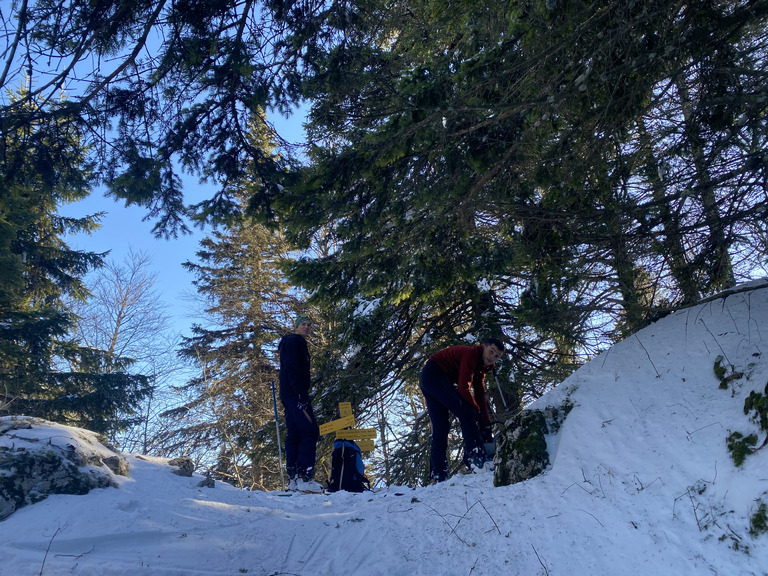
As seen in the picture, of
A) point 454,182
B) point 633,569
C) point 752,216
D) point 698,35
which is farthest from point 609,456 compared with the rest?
point 698,35

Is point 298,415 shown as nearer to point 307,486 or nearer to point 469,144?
point 307,486

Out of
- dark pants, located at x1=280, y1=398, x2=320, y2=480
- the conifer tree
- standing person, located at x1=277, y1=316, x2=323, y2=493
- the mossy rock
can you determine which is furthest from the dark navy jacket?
the conifer tree

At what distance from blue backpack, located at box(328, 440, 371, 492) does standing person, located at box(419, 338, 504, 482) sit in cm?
141

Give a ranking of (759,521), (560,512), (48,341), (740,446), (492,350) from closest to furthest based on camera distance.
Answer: (759,521), (740,446), (560,512), (492,350), (48,341)

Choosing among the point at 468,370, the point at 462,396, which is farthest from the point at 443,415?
the point at 468,370

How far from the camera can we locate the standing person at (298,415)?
605 centimetres

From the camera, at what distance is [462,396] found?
223 inches

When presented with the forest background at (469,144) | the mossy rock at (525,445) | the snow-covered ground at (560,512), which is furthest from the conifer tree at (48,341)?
the mossy rock at (525,445)

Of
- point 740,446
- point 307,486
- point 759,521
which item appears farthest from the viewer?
point 307,486

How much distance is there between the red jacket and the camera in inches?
223

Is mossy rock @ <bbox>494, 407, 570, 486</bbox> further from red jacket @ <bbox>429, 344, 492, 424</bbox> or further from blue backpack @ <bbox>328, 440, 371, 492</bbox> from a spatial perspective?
blue backpack @ <bbox>328, 440, 371, 492</bbox>

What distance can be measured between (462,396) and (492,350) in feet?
2.21

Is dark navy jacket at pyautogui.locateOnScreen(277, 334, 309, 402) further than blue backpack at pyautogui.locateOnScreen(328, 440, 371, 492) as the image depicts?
No

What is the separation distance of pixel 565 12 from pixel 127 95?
4.33 metres
